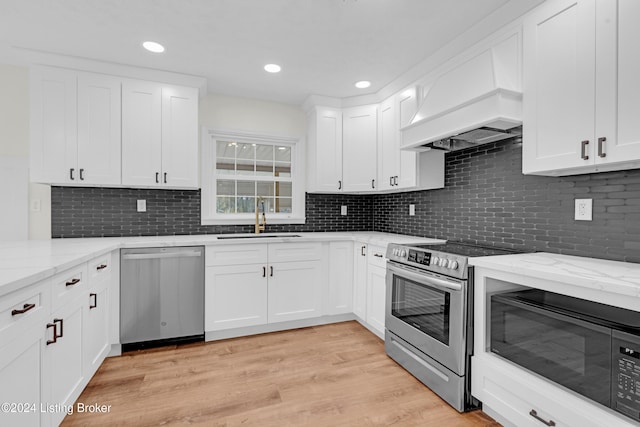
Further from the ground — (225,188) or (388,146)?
(388,146)

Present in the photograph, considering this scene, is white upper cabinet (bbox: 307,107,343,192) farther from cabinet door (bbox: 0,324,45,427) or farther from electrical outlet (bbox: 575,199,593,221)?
cabinet door (bbox: 0,324,45,427)

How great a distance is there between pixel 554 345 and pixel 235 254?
94.9 inches

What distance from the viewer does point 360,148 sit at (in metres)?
3.53

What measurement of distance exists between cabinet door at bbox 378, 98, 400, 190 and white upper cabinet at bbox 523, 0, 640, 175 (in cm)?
135

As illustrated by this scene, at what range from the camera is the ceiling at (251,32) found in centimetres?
201

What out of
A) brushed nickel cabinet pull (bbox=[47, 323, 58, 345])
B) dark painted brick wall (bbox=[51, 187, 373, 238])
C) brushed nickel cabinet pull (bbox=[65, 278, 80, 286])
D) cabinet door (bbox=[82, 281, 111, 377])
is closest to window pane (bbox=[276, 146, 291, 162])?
dark painted brick wall (bbox=[51, 187, 373, 238])

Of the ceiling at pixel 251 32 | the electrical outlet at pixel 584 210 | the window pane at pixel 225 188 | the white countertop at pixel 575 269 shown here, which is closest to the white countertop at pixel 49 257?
the window pane at pixel 225 188

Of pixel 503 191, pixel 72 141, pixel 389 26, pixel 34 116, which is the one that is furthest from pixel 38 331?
pixel 503 191

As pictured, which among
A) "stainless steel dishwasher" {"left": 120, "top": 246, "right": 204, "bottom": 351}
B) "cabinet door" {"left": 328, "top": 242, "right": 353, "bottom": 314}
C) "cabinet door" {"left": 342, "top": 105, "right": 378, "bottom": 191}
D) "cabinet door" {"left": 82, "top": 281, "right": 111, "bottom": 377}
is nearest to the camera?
"cabinet door" {"left": 82, "top": 281, "right": 111, "bottom": 377}

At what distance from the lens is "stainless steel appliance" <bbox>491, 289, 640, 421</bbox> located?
3.99ft

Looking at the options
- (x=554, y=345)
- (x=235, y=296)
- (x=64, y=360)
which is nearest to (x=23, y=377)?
(x=64, y=360)

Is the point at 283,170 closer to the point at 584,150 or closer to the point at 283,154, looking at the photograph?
the point at 283,154

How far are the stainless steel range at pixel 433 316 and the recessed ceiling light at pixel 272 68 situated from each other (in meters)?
1.90

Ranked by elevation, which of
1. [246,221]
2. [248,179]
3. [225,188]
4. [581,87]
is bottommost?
[246,221]
